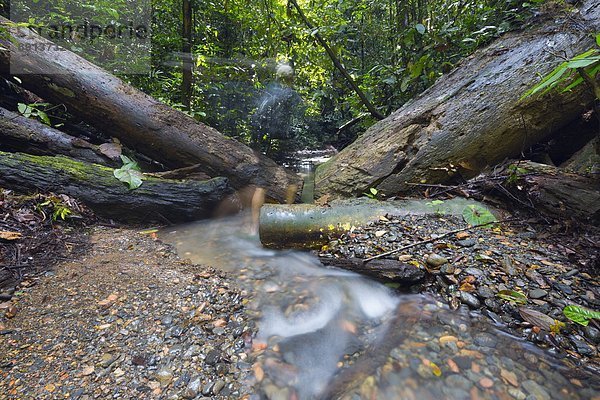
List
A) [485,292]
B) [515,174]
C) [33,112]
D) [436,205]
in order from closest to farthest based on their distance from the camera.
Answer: [485,292]
[515,174]
[436,205]
[33,112]

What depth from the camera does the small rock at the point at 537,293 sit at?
1.91 meters

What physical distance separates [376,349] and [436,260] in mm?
924

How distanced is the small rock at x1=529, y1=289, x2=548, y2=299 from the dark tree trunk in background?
617 cm

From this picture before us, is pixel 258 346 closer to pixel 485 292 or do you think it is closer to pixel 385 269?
pixel 385 269

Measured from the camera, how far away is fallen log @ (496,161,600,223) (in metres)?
2.60

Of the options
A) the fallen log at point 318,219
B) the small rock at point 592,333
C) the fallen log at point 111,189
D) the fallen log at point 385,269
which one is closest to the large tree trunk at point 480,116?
the fallen log at point 318,219

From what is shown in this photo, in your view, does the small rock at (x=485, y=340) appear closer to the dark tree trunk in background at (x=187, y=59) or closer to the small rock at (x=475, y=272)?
the small rock at (x=475, y=272)

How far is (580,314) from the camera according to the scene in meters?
1.70

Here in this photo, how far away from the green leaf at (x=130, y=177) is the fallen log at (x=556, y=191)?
4299mm

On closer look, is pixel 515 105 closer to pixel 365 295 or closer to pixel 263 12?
pixel 365 295

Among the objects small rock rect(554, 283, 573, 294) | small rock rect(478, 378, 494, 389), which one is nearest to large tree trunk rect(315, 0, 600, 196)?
small rock rect(554, 283, 573, 294)

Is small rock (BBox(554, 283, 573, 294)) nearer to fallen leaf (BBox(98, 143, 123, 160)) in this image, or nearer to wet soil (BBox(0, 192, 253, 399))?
wet soil (BBox(0, 192, 253, 399))

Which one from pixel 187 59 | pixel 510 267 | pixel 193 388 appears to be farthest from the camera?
pixel 187 59

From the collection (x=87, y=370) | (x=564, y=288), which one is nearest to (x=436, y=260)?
(x=564, y=288)
